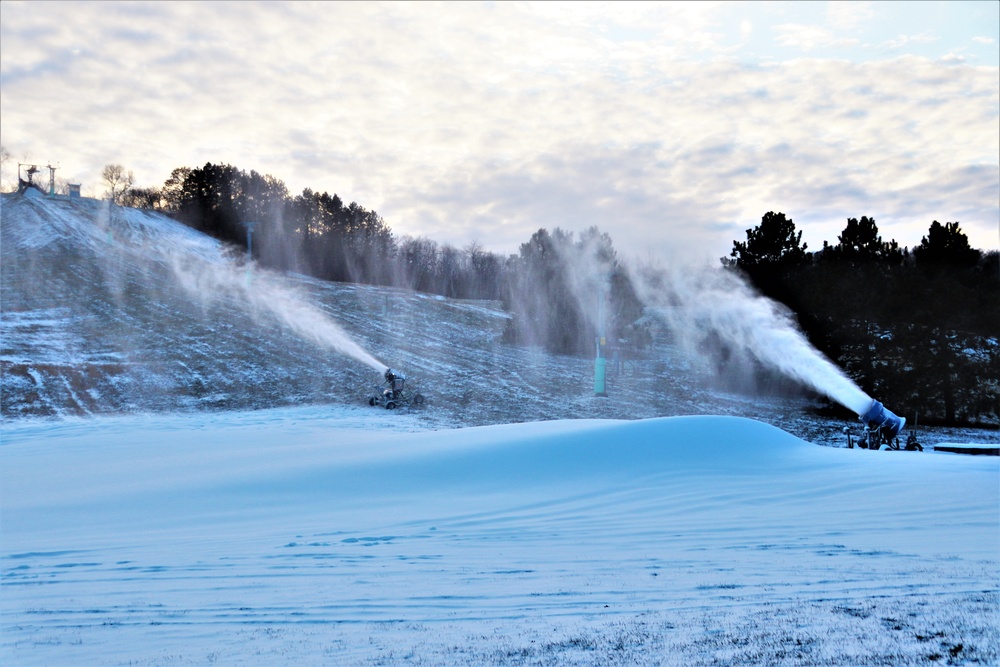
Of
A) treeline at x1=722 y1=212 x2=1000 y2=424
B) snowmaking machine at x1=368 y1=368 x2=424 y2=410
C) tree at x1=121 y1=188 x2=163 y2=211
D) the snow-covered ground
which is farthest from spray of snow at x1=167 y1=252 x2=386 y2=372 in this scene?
tree at x1=121 y1=188 x2=163 y2=211

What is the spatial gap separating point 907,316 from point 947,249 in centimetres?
317

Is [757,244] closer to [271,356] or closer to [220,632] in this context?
[271,356]

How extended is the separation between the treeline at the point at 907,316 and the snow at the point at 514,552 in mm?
14524

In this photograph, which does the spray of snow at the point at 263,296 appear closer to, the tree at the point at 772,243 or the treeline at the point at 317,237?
the treeline at the point at 317,237

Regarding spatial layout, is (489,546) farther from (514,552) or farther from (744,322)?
(744,322)

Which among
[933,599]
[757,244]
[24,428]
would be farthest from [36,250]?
[933,599]

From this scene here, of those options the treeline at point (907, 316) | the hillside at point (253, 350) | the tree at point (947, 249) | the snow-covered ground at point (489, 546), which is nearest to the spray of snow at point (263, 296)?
the hillside at point (253, 350)

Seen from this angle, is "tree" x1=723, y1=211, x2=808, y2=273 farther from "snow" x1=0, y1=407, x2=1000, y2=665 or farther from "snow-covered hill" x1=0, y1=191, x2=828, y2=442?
"snow" x1=0, y1=407, x2=1000, y2=665

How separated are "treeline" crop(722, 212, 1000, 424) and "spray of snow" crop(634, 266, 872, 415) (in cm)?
94

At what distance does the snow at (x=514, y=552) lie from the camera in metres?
5.02

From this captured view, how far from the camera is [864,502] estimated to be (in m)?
9.36

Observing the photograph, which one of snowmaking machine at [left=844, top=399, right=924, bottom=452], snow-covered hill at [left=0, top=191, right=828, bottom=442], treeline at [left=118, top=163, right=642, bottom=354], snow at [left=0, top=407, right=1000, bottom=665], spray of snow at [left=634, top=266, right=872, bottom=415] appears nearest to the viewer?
snow at [left=0, top=407, right=1000, bottom=665]

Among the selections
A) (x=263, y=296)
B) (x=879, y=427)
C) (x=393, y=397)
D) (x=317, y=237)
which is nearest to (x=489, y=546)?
(x=879, y=427)

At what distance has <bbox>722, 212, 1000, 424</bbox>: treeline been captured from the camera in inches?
1008
